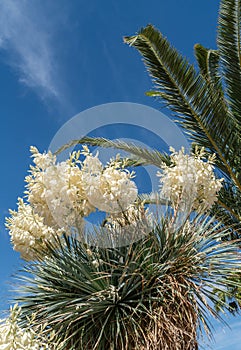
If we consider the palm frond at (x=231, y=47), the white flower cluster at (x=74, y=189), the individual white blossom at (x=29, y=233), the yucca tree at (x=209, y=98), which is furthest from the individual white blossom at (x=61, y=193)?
the palm frond at (x=231, y=47)

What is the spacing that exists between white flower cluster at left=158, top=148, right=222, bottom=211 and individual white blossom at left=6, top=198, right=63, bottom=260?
1330 millimetres

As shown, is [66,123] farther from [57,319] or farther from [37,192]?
[57,319]

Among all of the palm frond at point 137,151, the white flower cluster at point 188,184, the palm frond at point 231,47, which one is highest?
the palm frond at point 231,47

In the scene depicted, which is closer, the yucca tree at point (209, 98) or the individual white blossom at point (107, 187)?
the individual white blossom at point (107, 187)

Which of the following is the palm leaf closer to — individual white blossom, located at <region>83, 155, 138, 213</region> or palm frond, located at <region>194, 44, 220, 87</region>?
palm frond, located at <region>194, 44, 220, 87</region>

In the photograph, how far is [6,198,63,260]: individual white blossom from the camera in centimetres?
504

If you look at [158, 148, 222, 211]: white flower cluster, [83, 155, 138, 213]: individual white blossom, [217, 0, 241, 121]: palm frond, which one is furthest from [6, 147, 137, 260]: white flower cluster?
[217, 0, 241, 121]: palm frond

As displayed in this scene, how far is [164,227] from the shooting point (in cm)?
486

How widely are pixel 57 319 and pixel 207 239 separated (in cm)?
179

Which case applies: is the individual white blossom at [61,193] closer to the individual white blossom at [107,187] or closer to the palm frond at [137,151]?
the individual white blossom at [107,187]

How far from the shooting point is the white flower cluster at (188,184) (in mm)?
5020

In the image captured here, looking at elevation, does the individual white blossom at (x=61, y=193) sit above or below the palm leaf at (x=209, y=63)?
below

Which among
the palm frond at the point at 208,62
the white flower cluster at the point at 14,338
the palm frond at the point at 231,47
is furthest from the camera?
the palm frond at the point at 208,62

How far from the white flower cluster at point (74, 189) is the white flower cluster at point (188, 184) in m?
0.66
